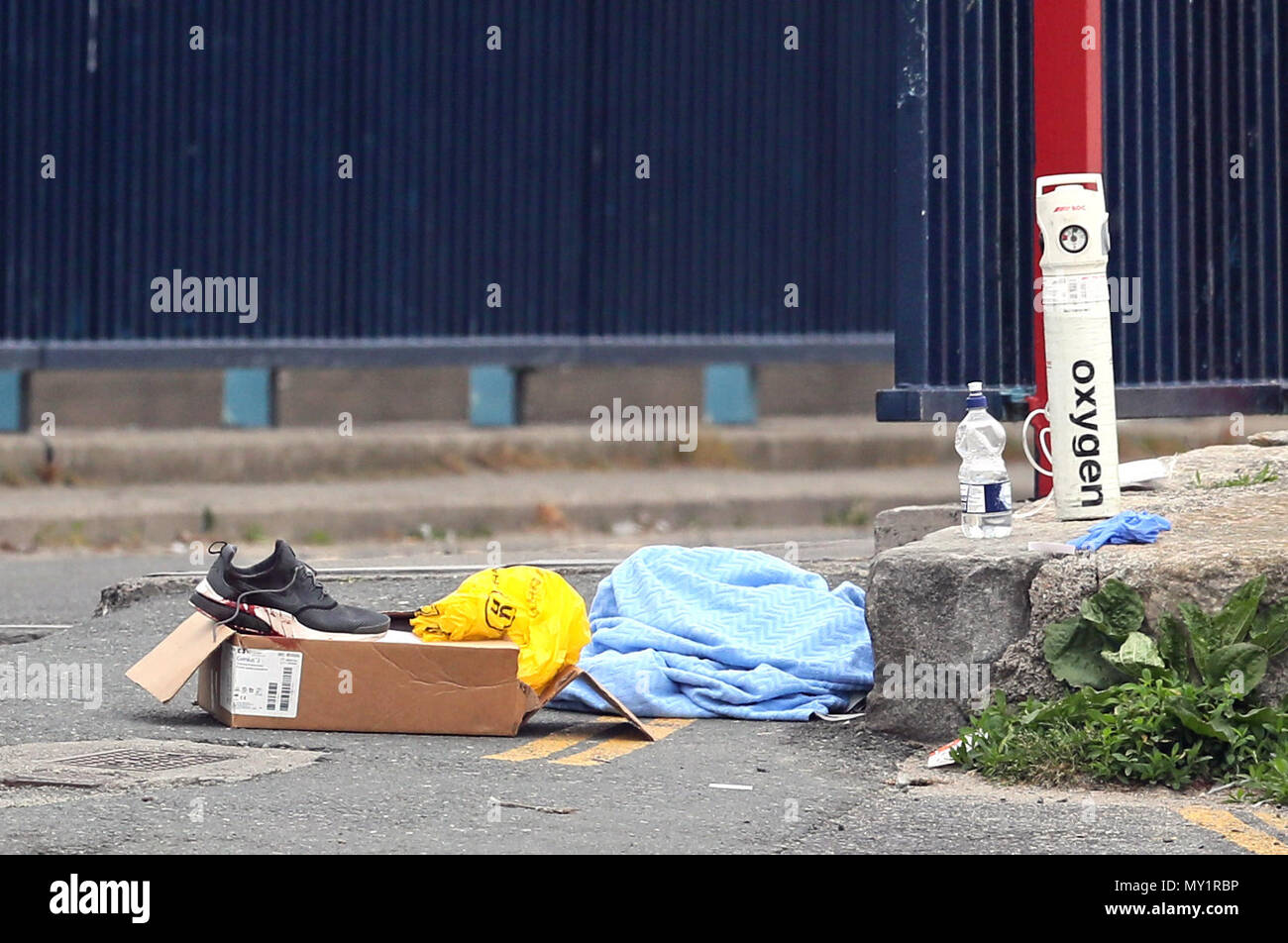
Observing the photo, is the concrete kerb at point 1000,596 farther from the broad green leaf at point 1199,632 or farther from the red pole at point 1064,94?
the red pole at point 1064,94

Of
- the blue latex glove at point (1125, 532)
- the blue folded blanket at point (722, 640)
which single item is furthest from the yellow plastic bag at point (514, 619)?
the blue latex glove at point (1125, 532)

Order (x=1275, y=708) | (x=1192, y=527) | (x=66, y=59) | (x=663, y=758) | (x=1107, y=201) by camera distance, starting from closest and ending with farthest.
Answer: (x=1275, y=708) < (x=663, y=758) < (x=1192, y=527) < (x=1107, y=201) < (x=66, y=59)

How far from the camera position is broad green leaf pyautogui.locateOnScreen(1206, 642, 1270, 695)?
5211mm

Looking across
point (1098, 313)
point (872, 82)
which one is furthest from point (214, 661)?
point (872, 82)

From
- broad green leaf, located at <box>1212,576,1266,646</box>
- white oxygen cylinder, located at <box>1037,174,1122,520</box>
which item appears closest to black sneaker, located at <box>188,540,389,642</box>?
white oxygen cylinder, located at <box>1037,174,1122,520</box>

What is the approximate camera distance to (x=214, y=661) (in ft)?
19.7

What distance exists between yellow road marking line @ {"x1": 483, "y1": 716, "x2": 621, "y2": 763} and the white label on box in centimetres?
69

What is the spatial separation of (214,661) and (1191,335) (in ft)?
14.4

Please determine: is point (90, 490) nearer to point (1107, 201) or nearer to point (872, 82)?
point (872, 82)

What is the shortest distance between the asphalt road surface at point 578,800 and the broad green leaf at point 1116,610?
52 centimetres

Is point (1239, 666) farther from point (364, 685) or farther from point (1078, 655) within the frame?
point (364, 685)

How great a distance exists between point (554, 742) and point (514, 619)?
0.39 m

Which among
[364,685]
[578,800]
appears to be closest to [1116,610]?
[578,800]

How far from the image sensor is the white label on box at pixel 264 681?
5.84m
